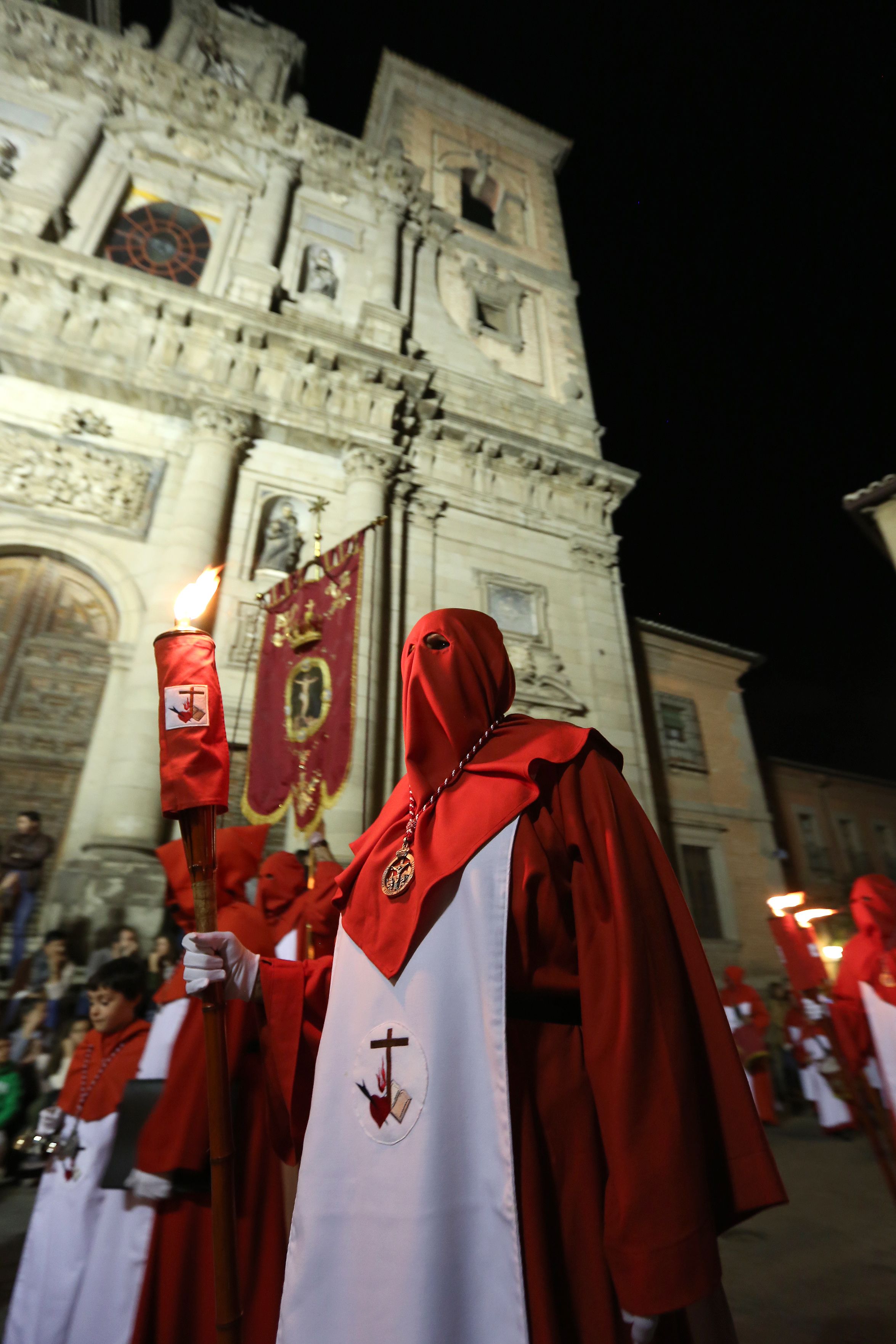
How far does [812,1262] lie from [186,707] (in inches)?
211

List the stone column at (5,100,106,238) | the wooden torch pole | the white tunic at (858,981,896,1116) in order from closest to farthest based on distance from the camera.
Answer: the wooden torch pole, the white tunic at (858,981,896,1116), the stone column at (5,100,106,238)

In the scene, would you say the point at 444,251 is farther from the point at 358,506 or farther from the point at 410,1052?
the point at 410,1052

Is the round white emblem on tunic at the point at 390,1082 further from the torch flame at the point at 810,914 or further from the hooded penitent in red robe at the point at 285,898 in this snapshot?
the torch flame at the point at 810,914

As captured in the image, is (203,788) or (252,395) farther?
(252,395)

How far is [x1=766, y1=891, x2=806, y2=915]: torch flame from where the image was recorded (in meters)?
6.02

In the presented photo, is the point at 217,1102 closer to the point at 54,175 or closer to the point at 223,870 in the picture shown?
the point at 223,870

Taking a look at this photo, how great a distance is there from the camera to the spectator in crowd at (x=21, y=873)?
6828 millimetres

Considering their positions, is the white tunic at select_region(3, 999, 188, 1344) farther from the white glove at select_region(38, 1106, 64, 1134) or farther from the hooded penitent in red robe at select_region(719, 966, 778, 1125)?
the hooded penitent in red robe at select_region(719, 966, 778, 1125)

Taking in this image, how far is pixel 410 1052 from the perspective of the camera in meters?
1.57

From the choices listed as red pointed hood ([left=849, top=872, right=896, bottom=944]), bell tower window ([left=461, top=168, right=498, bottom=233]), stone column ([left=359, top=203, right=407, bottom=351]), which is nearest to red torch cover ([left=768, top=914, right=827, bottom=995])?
red pointed hood ([left=849, top=872, right=896, bottom=944])

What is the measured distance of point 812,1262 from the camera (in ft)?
13.4

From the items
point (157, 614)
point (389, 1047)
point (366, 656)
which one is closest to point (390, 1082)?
point (389, 1047)

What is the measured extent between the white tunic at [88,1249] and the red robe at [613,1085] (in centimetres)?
213

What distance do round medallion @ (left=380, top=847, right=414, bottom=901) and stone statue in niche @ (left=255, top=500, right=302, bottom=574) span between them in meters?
8.53
